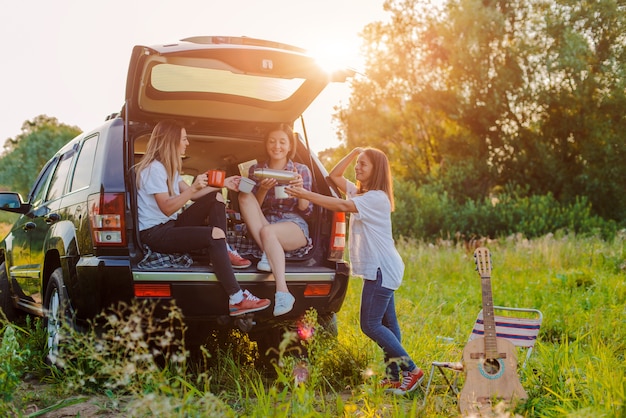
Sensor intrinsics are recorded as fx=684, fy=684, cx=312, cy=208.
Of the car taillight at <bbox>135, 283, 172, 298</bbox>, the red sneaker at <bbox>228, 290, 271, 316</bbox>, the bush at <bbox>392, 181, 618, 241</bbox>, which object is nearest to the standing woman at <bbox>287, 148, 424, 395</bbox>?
the red sneaker at <bbox>228, 290, 271, 316</bbox>

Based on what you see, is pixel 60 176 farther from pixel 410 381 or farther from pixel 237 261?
pixel 410 381

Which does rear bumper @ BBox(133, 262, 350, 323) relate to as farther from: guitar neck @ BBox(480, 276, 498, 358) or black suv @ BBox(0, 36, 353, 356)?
guitar neck @ BBox(480, 276, 498, 358)

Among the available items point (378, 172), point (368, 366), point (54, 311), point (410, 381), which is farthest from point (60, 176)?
point (410, 381)

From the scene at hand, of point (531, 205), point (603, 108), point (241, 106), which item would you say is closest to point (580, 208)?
point (531, 205)

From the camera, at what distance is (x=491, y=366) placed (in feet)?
13.3

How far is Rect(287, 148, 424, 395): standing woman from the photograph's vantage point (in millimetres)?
4566

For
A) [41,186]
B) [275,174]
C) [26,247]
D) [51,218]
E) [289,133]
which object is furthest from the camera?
[41,186]

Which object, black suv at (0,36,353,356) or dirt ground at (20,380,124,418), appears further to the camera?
black suv at (0,36,353,356)

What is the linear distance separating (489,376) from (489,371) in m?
0.06

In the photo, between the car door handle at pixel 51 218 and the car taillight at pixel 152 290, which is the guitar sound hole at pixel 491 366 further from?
the car door handle at pixel 51 218

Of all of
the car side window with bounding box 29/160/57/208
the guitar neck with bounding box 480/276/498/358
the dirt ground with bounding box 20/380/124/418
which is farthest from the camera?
the car side window with bounding box 29/160/57/208

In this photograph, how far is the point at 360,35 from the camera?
67.9 ft

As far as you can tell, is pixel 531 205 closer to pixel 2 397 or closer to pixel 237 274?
pixel 237 274

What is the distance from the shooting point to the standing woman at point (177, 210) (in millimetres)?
4262
